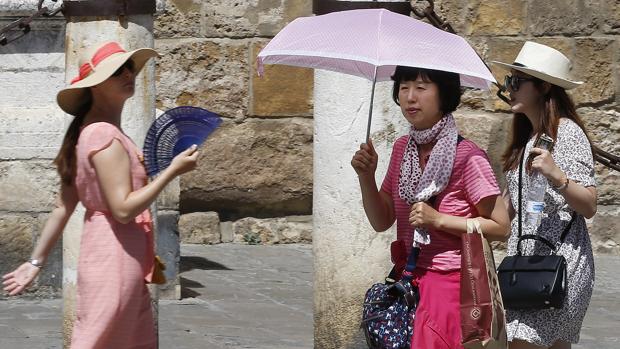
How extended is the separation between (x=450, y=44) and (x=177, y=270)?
3.61 meters

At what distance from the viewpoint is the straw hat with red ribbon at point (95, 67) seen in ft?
16.1

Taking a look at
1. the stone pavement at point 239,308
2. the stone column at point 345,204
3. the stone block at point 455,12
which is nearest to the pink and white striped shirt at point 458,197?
the stone column at point 345,204

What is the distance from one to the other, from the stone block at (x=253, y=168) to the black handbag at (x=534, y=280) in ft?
15.9

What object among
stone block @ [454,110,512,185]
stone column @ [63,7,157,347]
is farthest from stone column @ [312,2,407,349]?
stone block @ [454,110,512,185]

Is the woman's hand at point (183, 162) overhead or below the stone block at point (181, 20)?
below

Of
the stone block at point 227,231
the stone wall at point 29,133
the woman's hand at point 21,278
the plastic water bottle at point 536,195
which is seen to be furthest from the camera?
the stone block at point 227,231

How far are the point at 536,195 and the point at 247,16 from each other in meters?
5.05

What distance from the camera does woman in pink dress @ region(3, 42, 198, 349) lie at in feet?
15.6

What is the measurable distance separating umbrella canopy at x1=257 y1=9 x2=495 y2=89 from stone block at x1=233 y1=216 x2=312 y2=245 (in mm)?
5051

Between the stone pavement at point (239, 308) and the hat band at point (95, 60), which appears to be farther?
the stone pavement at point (239, 308)

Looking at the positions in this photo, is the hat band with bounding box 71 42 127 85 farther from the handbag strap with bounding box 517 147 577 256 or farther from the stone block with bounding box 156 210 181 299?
the stone block with bounding box 156 210 181 299

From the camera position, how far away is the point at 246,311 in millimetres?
7961

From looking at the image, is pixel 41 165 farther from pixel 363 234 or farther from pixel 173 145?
pixel 173 145

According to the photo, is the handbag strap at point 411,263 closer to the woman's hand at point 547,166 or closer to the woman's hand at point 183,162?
the woman's hand at point 547,166
